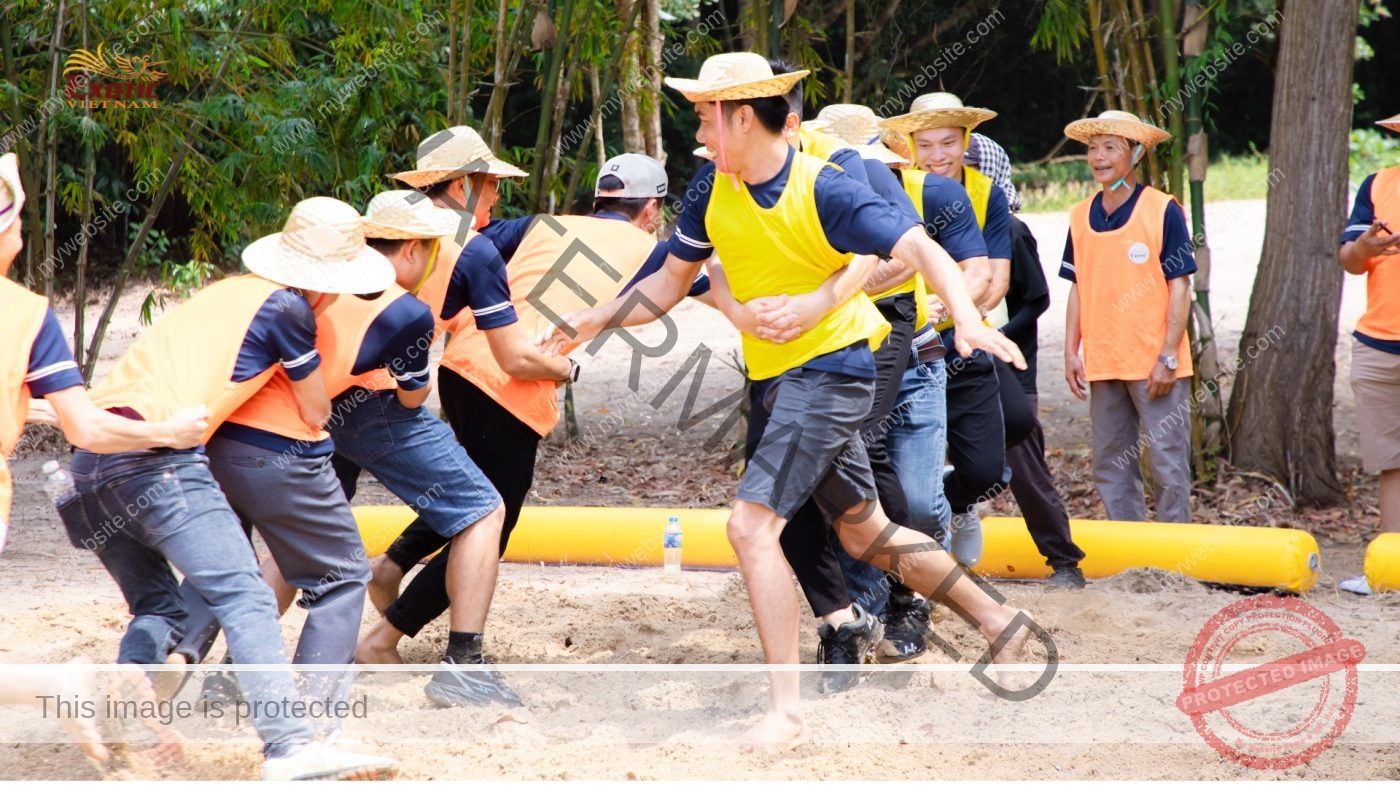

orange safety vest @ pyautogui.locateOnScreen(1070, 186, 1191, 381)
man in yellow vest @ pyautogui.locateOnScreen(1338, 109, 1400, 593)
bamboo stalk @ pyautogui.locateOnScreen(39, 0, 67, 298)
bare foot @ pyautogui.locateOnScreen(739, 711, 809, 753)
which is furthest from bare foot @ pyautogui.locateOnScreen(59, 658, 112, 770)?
bamboo stalk @ pyautogui.locateOnScreen(39, 0, 67, 298)

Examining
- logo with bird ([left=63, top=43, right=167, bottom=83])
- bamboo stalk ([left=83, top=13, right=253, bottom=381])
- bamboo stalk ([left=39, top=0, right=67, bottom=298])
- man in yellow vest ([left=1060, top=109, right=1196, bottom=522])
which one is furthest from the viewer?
bamboo stalk ([left=83, top=13, right=253, bottom=381])

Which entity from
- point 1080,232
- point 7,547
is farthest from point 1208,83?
point 7,547

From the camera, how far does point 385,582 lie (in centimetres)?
439

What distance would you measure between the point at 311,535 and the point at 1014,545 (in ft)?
9.94

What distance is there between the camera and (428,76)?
9297 millimetres

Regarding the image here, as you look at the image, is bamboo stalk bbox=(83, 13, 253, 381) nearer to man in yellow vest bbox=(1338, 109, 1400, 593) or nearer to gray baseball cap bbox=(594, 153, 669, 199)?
gray baseball cap bbox=(594, 153, 669, 199)

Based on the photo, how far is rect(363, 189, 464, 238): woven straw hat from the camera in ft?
12.1

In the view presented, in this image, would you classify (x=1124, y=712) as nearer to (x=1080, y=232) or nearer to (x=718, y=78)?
(x=718, y=78)

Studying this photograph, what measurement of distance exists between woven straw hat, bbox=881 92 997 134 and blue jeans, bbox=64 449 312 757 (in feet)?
8.74

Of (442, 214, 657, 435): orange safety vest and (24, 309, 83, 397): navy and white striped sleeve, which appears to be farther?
(442, 214, 657, 435): orange safety vest

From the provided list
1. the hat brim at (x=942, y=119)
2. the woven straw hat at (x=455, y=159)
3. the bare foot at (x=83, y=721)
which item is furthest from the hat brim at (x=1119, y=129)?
the bare foot at (x=83, y=721)

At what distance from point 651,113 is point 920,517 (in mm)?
5952

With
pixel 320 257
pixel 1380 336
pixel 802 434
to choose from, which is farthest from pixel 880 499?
pixel 1380 336

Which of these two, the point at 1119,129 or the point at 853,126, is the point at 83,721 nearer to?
the point at 853,126
